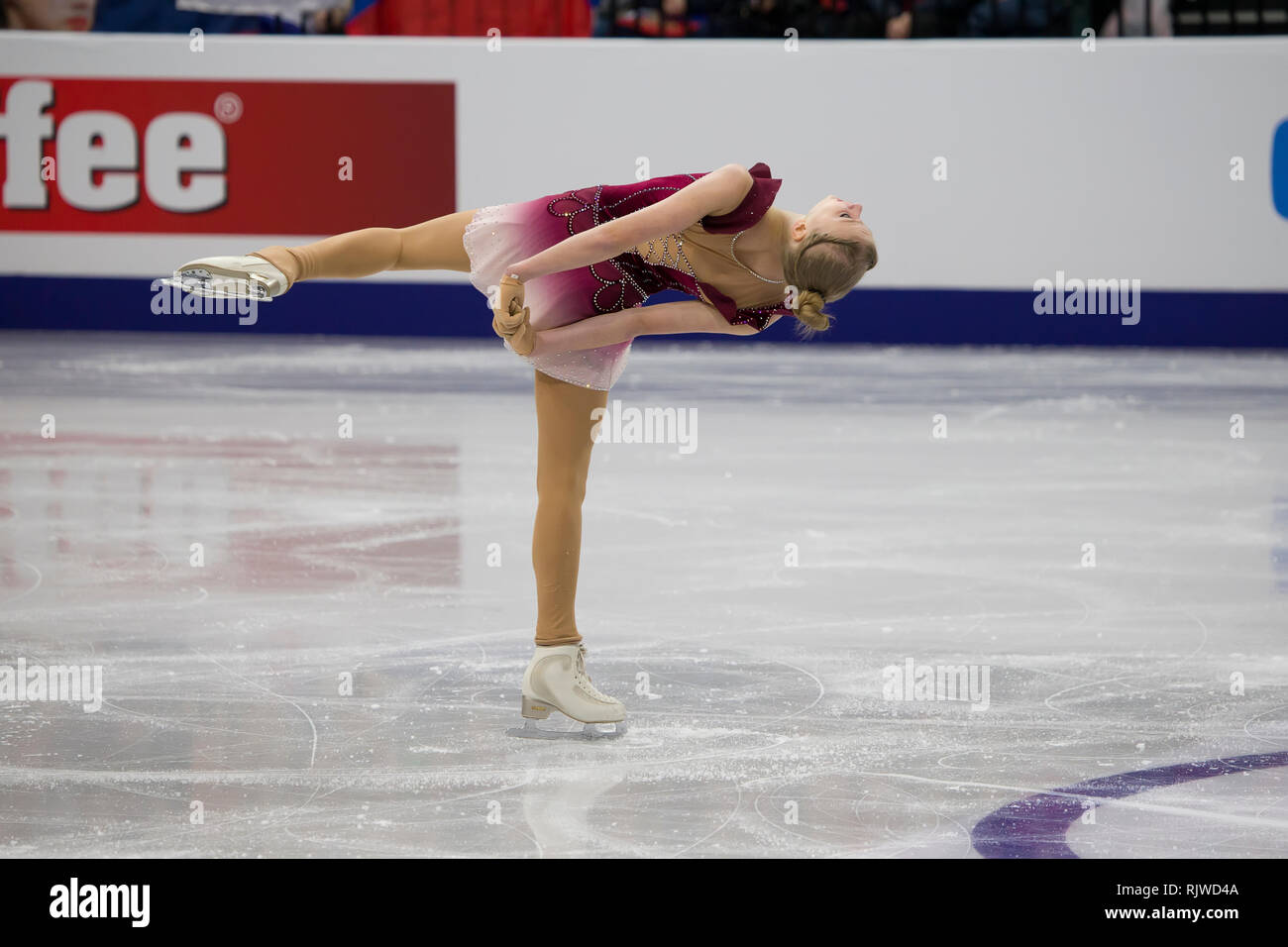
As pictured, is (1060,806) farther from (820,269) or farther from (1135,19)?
(1135,19)

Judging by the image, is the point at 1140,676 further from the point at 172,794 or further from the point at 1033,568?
the point at 172,794

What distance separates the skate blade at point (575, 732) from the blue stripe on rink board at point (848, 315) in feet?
23.8

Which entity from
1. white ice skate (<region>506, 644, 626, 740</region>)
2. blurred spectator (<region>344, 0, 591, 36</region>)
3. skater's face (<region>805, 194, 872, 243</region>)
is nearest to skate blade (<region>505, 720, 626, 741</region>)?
white ice skate (<region>506, 644, 626, 740</region>)

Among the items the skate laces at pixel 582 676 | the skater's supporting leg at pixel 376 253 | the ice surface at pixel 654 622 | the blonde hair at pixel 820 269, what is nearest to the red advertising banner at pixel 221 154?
the ice surface at pixel 654 622

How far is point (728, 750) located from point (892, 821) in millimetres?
478

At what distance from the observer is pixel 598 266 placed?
128 inches

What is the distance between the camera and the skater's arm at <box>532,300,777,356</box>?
3129 millimetres

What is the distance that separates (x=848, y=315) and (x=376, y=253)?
7853 mm

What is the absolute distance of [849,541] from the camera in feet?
16.8

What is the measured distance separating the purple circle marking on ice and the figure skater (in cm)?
86

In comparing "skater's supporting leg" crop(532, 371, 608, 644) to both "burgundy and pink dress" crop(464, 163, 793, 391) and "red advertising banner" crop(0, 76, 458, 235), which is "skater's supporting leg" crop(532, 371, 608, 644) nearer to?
"burgundy and pink dress" crop(464, 163, 793, 391)

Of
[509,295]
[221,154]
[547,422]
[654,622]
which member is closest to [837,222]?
[509,295]

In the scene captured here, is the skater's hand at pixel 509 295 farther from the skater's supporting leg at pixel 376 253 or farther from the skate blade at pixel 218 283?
the skate blade at pixel 218 283

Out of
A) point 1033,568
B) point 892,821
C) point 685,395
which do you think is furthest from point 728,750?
point 685,395
